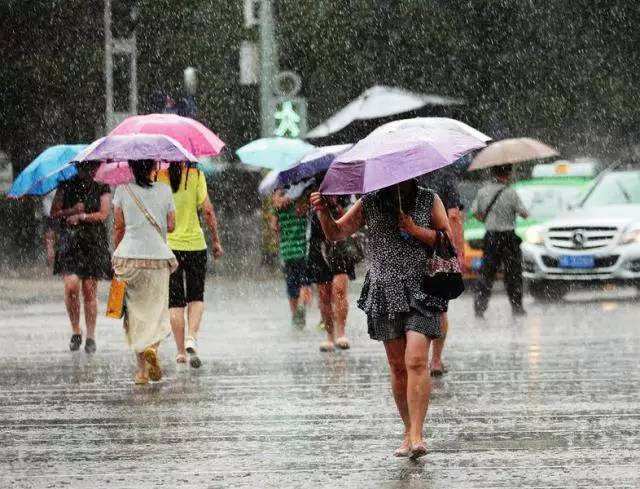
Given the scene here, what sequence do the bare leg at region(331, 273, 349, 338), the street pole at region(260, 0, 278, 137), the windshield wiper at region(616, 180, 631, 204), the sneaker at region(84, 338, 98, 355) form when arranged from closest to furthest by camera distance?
the bare leg at region(331, 273, 349, 338), the sneaker at region(84, 338, 98, 355), the windshield wiper at region(616, 180, 631, 204), the street pole at region(260, 0, 278, 137)

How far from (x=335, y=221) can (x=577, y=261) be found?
12.7 meters

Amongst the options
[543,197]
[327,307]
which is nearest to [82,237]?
[327,307]

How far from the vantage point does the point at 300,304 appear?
1789 centimetres

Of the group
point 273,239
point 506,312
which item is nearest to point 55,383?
point 506,312

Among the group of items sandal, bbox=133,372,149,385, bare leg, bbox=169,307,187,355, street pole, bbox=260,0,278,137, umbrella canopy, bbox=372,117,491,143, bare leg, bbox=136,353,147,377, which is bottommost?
sandal, bbox=133,372,149,385

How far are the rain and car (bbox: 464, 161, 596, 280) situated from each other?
6 cm

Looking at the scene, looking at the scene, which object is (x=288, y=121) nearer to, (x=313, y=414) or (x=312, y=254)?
(x=312, y=254)

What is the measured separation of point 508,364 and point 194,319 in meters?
2.56

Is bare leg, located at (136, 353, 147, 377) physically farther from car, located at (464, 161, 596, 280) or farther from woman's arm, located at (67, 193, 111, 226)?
car, located at (464, 161, 596, 280)

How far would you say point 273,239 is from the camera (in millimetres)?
29656

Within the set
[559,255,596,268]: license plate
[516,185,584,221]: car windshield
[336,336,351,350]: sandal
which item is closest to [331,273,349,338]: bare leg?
[336,336,351,350]: sandal

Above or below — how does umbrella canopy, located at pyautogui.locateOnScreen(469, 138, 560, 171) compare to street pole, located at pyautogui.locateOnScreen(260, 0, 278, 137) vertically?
below

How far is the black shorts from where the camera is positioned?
14.0m

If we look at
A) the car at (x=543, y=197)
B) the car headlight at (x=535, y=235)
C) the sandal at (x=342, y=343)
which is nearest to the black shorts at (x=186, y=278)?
the sandal at (x=342, y=343)
